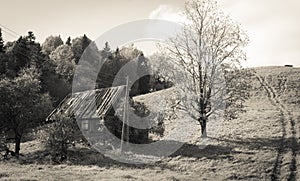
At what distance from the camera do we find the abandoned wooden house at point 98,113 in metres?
43.1

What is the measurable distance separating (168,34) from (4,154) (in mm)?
23380

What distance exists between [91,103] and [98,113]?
4.65 metres

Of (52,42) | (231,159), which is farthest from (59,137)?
(52,42)

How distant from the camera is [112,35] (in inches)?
1727

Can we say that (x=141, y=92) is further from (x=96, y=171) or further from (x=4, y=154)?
(x=96, y=171)

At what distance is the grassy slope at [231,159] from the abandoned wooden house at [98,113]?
626 cm

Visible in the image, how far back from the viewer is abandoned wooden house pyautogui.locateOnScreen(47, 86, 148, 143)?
4312cm

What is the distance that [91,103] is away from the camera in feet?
160

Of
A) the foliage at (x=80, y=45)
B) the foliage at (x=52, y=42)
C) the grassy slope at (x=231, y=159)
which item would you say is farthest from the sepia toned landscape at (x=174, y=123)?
the foliage at (x=52, y=42)

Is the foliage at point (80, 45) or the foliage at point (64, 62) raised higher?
the foliage at point (80, 45)

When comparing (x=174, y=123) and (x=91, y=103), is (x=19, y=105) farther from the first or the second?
(x=174, y=123)

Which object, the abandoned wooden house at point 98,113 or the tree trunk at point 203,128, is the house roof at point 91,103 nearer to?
the abandoned wooden house at point 98,113

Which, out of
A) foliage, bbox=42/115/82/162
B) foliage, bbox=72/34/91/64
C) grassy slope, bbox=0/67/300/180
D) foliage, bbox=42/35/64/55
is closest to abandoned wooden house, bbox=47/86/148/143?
foliage, bbox=42/115/82/162

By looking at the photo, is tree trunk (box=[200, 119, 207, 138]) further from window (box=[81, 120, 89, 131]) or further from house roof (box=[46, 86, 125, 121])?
window (box=[81, 120, 89, 131])
